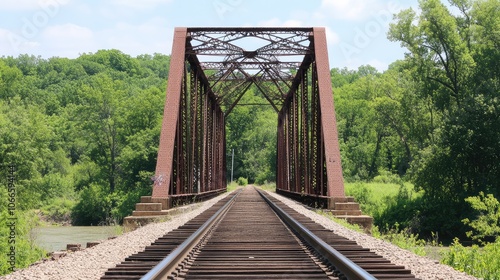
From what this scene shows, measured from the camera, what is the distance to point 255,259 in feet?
21.9

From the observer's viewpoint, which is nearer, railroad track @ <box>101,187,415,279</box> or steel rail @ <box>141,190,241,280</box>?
steel rail @ <box>141,190,241,280</box>

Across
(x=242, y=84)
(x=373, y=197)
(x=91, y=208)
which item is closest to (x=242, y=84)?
(x=242, y=84)

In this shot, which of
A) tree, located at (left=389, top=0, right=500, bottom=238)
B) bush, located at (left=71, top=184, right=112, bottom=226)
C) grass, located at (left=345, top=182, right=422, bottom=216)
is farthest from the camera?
bush, located at (left=71, top=184, right=112, bottom=226)

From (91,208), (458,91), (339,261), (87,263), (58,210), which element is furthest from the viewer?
(91,208)

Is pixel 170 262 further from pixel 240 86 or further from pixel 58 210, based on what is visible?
pixel 58 210

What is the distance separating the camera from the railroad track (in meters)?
5.38

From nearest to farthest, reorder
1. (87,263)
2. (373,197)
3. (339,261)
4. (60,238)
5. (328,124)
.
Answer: (339,261) < (87,263) < (328,124) < (60,238) < (373,197)

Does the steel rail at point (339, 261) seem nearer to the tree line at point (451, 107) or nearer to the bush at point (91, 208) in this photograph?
the tree line at point (451, 107)

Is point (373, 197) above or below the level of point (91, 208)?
above

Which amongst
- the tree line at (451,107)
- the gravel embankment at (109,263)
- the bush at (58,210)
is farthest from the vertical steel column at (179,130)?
the bush at (58,210)

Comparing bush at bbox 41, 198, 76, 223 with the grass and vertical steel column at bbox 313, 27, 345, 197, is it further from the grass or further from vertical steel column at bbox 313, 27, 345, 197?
vertical steel column at bbox 313, 27, 345, 197

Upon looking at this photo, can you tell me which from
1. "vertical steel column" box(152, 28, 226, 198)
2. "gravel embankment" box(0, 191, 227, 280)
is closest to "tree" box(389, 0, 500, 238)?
"vertical steel column" box(152, 28, 226, 198)

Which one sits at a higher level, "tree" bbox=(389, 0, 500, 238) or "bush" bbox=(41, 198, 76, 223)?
"tree" bbox=(389, 0, 500, 238)

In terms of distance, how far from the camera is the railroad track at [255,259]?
17.7 ft
